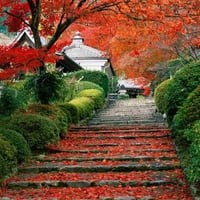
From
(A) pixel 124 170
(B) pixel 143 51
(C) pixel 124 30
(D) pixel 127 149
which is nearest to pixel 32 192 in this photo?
(A) pixel 124 170

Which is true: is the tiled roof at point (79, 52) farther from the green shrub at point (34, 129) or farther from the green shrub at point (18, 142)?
the green shrub at point (18, 142)

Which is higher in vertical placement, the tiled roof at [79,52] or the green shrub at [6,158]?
the tiled roof at [79,52]

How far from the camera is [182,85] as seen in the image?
1113cm

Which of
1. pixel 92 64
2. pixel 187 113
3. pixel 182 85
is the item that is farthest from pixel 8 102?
pixel 92 64

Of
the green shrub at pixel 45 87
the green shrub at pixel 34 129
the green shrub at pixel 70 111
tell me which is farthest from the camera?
the green shrub at pixel 70 111

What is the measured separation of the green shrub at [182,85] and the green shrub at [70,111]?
4.32 m

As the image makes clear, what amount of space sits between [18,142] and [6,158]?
1.08 metres

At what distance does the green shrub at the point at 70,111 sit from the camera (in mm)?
14602

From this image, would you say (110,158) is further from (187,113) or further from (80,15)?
(80,15)

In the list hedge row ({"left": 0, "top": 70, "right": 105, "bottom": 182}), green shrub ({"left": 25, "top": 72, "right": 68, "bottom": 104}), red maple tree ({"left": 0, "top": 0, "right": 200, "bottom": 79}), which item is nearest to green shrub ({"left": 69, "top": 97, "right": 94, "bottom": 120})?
hedge row ({"left": 0, "top": 70, "right": 105, "bottom": 182})

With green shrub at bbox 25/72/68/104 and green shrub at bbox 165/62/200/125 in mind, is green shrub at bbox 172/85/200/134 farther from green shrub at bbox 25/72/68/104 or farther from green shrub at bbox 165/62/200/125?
green shrub at bbox 25/72/68/104

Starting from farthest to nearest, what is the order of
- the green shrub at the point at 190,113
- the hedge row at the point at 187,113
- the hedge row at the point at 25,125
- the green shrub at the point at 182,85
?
1. the green shrub at the point at 182,85
2. the green shrub at the point at 190,113
3. the hedge row at the point at 25,125
4. the hedge row at the point at 187,113

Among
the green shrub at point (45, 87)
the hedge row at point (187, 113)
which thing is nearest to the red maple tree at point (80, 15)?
the green shrub at point (45, 87)

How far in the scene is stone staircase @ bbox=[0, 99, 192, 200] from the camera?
24.6 feet
